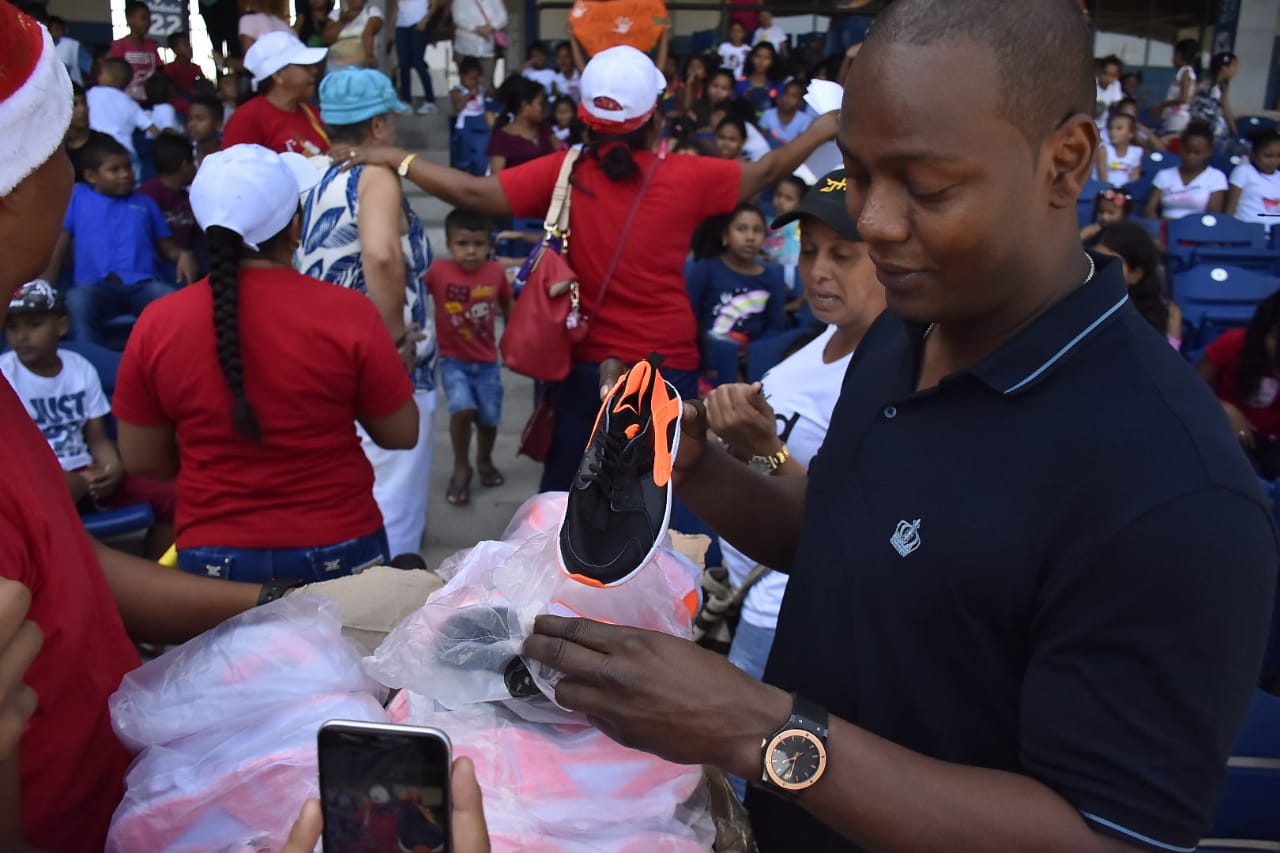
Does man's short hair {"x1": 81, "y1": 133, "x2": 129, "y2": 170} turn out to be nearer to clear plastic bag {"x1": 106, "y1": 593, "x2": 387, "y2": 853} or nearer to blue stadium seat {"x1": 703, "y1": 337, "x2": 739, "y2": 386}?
blue stadium seat {"x1": 703, "y1": 337, "x2": 739, "y2": 386}

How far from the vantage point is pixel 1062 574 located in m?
0.91

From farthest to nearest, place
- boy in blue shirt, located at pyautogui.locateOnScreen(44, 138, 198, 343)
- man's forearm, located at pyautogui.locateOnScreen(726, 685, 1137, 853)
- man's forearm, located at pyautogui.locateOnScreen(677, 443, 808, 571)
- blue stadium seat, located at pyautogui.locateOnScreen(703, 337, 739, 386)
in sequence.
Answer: boy in blue shirt, located at pyautogui.locateOnScreen(44, 138, 198, 343) < blue stadium seat, located at pyautogui.locateOnScreen(703, 337, 739, 386) < man's forearm, located at pyautogui.locateOnScreen(677, 443, 808, 571) < man's forearm, located at pyautogui.locateOnScreen(726, 685, 1137, 853)

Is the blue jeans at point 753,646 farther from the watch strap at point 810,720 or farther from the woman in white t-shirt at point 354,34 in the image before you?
the woman in white t-shirt at point 354,34

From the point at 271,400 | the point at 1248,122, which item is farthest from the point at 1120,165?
the point at 271,400

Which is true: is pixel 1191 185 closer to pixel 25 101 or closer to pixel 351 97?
pixel 351 97

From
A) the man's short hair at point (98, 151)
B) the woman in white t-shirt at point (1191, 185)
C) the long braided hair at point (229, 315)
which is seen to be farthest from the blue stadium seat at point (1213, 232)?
the man's short hair at point (98, 151)

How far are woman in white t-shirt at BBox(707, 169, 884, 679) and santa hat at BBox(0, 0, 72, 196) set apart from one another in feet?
4.45

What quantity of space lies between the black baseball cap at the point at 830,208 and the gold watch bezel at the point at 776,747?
4.68ft

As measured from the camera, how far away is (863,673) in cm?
113

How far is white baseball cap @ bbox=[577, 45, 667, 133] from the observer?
3.33m

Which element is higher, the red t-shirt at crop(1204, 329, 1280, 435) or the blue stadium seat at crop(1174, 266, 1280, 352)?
the red t-shirt at crop(1204, 329, 1280, 435)

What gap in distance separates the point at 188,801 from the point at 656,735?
529 millimetres

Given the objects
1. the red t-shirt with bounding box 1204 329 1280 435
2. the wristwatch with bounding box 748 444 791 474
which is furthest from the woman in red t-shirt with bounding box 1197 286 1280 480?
the wristwatch with bounding box 748 444 791 474

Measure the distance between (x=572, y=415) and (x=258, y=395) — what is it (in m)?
1.45
